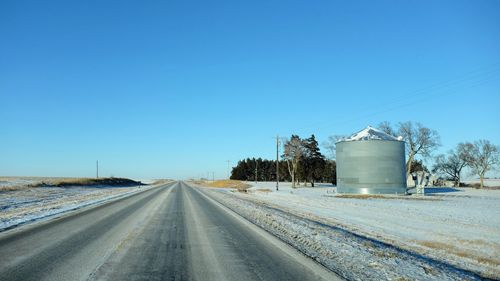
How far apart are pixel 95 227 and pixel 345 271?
32.9 feet

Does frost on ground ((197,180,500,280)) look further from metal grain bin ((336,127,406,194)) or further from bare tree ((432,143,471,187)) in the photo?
bare tree ((432,143,471,187))

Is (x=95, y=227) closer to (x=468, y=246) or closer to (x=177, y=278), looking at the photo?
(x=177, y=278)

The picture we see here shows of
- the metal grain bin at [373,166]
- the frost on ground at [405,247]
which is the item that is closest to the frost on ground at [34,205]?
the frost on ground at [405,247]

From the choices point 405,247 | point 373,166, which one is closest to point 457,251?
point 405,247

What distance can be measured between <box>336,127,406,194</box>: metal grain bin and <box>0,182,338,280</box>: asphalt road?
111 feet

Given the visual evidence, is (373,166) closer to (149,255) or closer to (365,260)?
(365,260)

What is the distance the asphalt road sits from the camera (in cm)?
709

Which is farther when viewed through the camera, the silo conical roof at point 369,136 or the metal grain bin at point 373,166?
the silo conical roof at point 369,136

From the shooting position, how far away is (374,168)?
45.5 metres

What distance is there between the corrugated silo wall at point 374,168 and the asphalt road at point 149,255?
1332 inches

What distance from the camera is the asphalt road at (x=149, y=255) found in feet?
23.3

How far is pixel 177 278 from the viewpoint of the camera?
6766mm

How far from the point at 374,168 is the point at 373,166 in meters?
0.25

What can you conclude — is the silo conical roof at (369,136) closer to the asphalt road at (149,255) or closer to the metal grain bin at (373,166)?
the metal grain bin at (373,166)
